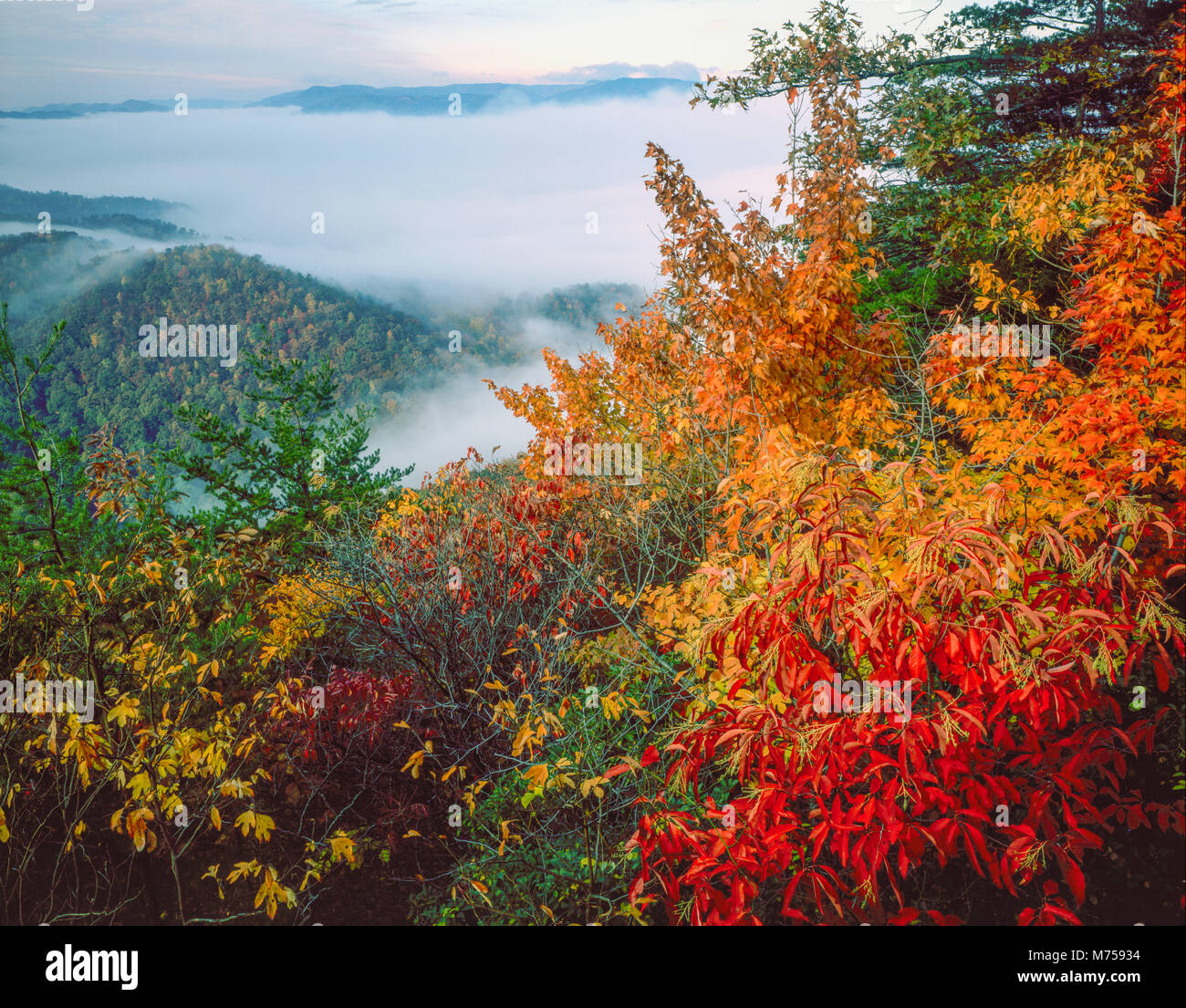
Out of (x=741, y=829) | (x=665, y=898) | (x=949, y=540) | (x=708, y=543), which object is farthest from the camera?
(x=708, y=543)

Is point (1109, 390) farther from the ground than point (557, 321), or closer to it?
closer to it

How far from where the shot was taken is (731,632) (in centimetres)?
279

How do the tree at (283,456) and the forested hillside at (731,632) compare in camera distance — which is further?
the tree at (283,456)

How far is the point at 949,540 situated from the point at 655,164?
3.59 metres

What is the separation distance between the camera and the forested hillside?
257cm

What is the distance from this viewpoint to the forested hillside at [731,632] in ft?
8.44

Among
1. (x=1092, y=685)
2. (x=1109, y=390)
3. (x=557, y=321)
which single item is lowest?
(x=1092, y=685)

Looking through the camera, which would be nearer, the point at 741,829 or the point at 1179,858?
the point at 741,829

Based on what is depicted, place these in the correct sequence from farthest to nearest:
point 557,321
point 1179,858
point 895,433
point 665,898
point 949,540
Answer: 1. point 557,321
2. point 895,433
3. point 1179,858
4. point 665,898
5. point 949,540

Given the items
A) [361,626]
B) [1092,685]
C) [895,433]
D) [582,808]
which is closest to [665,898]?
[582,808]

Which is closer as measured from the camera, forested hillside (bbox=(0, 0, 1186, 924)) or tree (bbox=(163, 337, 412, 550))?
forested hillside (bbox=(0, 0, 1186, 924))

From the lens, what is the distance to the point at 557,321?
13391 millimetres

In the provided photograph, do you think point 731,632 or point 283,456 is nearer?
point 731,632
